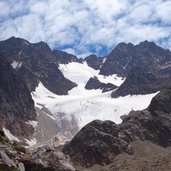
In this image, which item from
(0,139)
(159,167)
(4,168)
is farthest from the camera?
(159,167)

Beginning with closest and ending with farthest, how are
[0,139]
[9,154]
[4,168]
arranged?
[4,168] → [9,154] → [0,139]

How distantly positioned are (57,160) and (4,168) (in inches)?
188

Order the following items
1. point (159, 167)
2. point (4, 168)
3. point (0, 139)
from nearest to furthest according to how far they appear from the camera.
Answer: point (4, 168) → point (0, 139) → point (159, 167)

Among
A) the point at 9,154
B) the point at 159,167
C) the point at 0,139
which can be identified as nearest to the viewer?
the point at 9,154

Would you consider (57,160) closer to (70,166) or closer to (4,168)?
(70,166)

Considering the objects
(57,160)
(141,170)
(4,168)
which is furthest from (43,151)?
(141,170)

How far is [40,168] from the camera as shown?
39.6m

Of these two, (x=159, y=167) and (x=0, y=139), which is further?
(x=159, y=167)

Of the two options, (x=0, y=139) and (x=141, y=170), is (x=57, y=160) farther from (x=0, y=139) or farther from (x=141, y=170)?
(x=141, y=170)

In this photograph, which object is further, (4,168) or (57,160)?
(57,160)

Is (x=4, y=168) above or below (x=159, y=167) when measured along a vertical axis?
above

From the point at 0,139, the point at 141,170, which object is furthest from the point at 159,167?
the point at 0,139

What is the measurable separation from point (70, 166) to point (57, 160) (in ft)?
3.95

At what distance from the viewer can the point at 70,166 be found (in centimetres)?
4072
